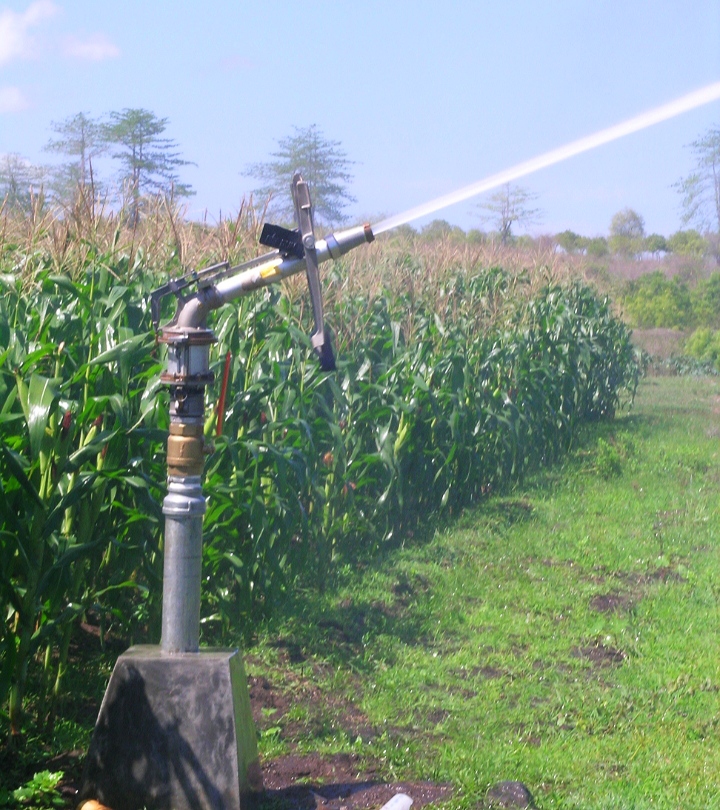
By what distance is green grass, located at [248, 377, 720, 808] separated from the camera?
117 inches

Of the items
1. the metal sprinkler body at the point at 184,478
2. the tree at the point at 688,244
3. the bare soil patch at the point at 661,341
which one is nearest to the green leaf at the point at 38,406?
the metal sprinkler body at the point at 184,478

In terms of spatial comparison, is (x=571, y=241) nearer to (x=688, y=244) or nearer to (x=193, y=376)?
(x=688, y=244)

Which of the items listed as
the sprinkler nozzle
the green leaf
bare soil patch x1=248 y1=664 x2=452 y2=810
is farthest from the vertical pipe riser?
the sprinkler nozzle

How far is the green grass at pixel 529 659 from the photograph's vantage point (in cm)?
297

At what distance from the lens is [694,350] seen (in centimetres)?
1395

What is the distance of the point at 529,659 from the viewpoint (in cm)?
387

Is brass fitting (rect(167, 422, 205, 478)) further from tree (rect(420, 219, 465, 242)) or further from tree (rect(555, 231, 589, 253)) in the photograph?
tree (rect(555, 231, 589, 253))

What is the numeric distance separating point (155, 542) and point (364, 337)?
8.47ft

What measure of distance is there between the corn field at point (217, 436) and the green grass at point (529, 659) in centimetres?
31

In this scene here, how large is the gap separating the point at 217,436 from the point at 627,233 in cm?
1251

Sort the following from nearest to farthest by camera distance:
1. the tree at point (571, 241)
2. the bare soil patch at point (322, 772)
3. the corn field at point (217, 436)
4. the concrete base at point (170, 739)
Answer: the concrete base at point (170, 739), the bare soil patch at point (322, 772), the corn field at point (217, 436), the tree at point (571, 241)

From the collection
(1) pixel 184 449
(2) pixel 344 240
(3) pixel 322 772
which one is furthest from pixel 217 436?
(3) pixel 322 772

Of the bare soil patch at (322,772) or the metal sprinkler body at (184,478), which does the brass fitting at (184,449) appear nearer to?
the metal sprinkler body at (184,478)

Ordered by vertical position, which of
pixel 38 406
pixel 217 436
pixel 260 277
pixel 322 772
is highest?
pixel 260 277
